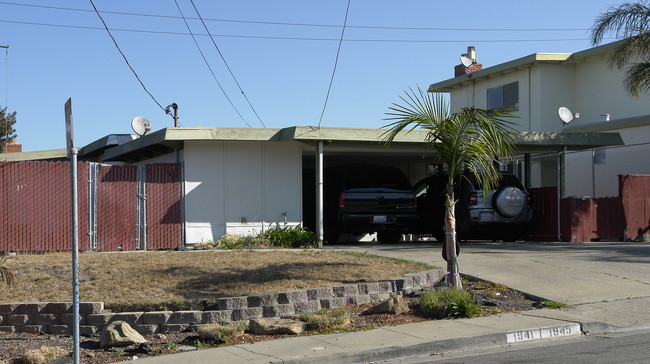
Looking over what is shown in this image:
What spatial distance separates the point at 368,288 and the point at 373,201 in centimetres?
590

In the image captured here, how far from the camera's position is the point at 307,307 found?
30.5 ft

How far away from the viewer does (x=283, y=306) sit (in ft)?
30.0

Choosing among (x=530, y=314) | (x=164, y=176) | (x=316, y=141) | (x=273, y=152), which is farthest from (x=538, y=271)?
(x=164, y=176)

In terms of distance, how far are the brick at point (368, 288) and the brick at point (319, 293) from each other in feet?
1.62

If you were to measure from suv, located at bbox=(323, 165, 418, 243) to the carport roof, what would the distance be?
76 centimetres

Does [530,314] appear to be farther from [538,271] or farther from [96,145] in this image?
[96,145]

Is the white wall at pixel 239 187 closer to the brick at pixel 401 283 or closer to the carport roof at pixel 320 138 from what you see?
the carport roof at pixel 320 138

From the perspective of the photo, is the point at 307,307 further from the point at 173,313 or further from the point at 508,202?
the point at 508,202

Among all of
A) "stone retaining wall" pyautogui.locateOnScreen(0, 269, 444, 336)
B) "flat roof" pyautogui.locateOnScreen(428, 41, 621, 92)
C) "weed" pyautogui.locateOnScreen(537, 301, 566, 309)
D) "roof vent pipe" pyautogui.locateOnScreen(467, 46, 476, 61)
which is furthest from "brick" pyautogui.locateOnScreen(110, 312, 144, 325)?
"roof vent pipe" pyautogui.locateOnScreen(467, 46, 476, 61)

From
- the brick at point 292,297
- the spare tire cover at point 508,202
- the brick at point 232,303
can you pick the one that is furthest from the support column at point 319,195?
the brick at point 232,303

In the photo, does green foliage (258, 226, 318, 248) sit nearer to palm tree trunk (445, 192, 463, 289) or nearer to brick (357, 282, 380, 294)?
brick (357, 282, 380, 294)

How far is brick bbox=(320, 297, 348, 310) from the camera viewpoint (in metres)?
9.41

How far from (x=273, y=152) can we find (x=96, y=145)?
8.64m

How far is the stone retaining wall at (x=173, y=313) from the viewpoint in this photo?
887 cm
